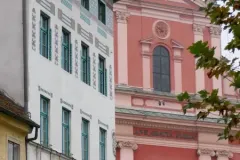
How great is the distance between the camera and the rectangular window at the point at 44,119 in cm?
3244

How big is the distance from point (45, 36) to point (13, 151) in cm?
469

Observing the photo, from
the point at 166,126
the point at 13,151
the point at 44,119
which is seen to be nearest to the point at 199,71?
the point at 166,126

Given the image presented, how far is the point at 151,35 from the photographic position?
2441 inches

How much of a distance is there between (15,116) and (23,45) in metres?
2.89

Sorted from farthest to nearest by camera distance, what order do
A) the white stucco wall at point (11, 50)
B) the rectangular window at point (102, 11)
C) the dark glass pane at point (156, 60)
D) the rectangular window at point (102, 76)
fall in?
1. the dark glass pane at point (156, 60)
2. the rectangular window at point (102, 11)
3. the rectangular window at point (102, 76)
4. the white stucco wall at point (11, 50)

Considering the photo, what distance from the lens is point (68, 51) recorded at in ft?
116

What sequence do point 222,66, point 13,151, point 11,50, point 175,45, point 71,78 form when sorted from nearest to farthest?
point 222,66
point 13,151
point 11,50
point 71,78
point 175,45

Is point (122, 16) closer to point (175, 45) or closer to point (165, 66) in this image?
point (175, 45)

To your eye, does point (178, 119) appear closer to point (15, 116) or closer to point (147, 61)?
point (147, 61)

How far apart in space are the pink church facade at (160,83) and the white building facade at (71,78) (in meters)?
20.8

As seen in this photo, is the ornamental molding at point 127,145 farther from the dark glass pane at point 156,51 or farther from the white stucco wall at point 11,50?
the white stucco wall at point 11,50

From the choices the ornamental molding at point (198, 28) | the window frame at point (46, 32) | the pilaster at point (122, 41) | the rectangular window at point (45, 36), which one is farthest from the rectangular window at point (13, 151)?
the ornamental molding at point (198, 28)

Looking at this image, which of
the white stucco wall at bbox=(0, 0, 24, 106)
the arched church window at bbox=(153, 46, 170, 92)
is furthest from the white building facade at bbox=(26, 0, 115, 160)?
the arched church window at bbox=(153, 46, 170, 92)

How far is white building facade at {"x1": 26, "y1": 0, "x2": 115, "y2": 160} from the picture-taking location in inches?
1271
